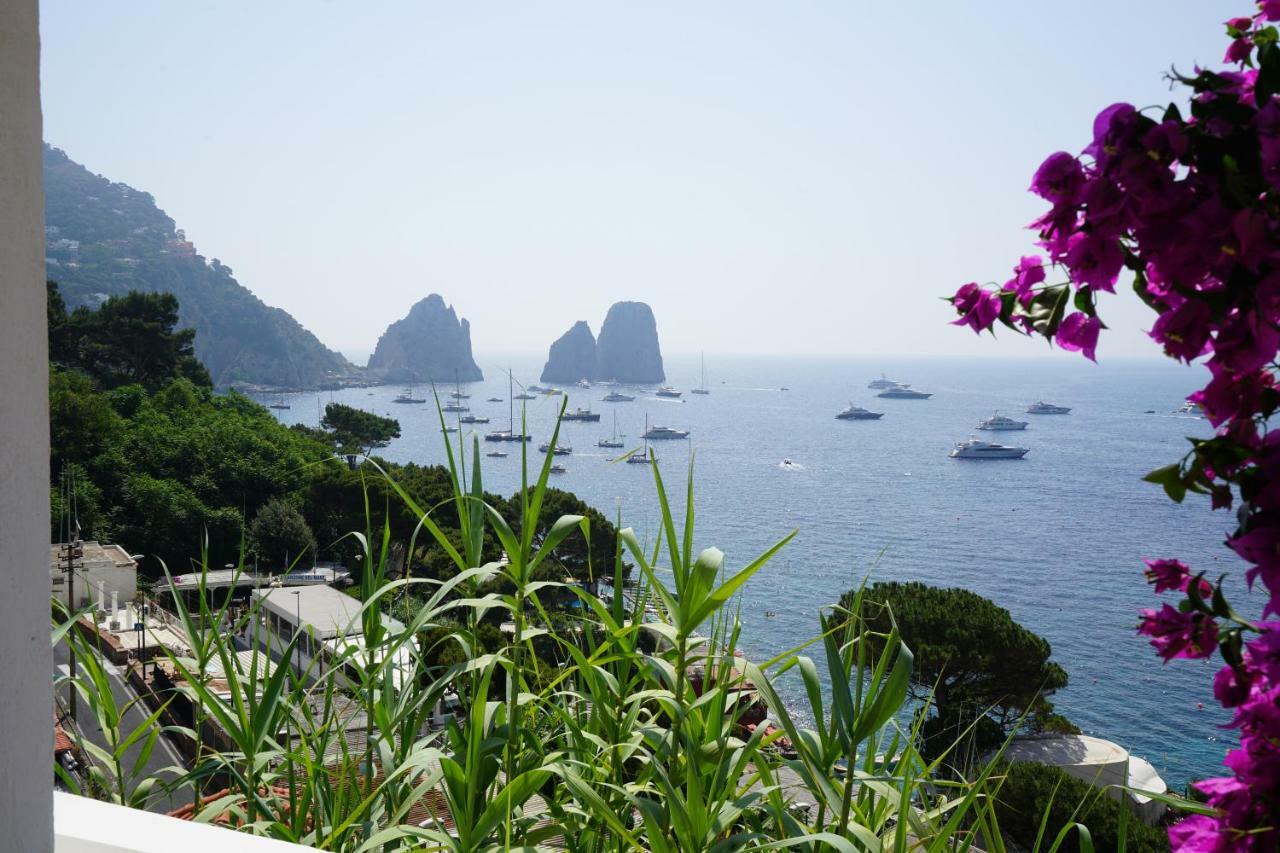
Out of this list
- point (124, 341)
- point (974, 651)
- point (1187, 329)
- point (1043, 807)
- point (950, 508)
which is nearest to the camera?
point (1187, 329)

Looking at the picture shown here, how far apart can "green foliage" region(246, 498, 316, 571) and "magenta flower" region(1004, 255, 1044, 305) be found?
15.6 m

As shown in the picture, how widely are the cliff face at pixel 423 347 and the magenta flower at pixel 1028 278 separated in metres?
58.9

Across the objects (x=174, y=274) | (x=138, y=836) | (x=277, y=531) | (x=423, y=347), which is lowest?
(x=277, y=531)

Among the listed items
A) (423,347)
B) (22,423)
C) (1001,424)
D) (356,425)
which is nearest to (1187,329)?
(22,423)

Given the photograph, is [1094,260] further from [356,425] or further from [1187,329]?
[356,425]

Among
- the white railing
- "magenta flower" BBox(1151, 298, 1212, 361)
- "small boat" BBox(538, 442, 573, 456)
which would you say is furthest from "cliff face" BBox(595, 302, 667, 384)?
"magenta flower" BBox(1151, 298, 1212, 361)

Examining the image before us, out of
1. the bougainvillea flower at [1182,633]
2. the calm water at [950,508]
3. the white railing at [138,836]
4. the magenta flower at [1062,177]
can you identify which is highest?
the magenta flower at [1062,177]

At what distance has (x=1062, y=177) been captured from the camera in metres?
0.38

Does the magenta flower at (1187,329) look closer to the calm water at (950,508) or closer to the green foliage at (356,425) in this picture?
the calm water at (950,508)

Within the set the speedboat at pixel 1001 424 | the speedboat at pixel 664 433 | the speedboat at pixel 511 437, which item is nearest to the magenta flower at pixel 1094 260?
the speedboat at pixel 511 437

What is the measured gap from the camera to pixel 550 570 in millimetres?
13117

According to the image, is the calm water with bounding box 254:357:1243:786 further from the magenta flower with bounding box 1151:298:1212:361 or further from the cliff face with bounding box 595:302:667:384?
the cliff face with bounding box 595:302:667:384

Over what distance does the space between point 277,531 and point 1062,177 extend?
16508mm

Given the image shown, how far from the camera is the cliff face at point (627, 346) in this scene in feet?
210
